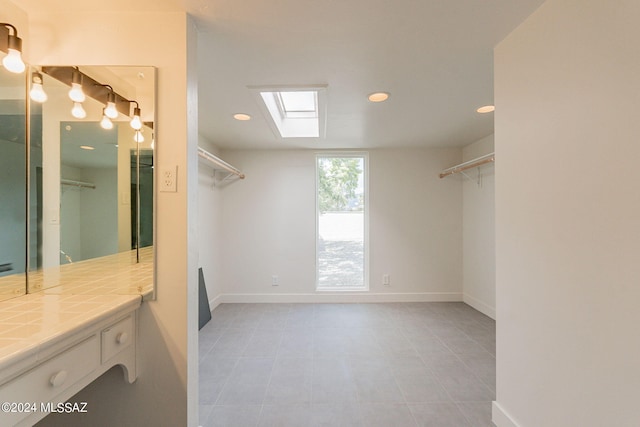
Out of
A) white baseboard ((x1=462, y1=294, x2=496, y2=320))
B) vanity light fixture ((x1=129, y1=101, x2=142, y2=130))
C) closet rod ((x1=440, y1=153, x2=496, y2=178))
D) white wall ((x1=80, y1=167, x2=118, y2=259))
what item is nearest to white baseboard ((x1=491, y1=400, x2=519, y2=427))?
white baseboard ((x1=462, y1=294, x2=496, y2=320))

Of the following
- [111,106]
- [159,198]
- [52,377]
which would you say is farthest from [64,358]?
[111,106]

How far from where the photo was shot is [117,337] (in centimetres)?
110

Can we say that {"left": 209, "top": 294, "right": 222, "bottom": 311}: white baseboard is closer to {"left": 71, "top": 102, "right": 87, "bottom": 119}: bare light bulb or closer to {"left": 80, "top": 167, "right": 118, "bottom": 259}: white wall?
{"left": 80, "top": 167, "right": 118, "bottom": 259}: white wall

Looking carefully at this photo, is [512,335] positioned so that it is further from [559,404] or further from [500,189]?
[500,189]

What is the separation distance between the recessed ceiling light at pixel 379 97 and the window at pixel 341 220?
174 cm

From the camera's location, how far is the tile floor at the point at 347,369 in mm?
1626

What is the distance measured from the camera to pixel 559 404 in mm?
1104

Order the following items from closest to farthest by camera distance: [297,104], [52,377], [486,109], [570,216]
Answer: [52,377]
[570,216]
[486,109]
[297,104]

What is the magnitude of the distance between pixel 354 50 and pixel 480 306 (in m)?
3.39

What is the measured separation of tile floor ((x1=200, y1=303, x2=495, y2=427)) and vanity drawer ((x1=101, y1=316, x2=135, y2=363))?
2.71 ft

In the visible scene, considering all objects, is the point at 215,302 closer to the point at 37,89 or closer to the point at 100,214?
the point at 100,214

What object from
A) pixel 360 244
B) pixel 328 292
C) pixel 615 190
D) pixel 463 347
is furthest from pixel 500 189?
pixel 328 292

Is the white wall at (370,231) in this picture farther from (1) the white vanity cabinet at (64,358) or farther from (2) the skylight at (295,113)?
(1) the white vanity cabinet at (64,358)

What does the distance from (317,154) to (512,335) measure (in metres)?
3.02
